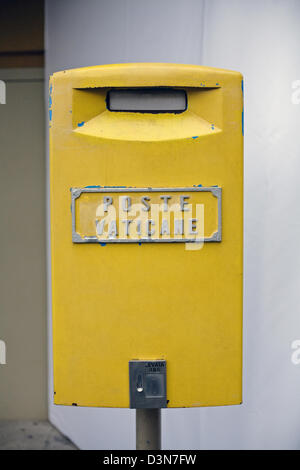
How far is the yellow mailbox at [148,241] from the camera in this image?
121 cm

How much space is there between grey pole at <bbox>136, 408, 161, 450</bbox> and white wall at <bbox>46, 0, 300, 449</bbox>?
0.85 m

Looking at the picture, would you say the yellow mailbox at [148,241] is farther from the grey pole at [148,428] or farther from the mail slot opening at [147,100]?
the grey pole at [148,428]

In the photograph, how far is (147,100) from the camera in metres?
1.26

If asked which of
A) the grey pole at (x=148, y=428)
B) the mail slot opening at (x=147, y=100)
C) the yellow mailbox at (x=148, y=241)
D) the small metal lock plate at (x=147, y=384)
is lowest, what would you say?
the grey pole at (x=148, y=428)

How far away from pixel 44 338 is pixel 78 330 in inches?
75.9

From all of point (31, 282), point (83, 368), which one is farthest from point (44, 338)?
point (83, 368)

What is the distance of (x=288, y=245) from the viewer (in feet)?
6.85

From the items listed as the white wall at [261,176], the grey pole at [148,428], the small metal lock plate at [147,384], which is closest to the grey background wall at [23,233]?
the white wall at [261,176]

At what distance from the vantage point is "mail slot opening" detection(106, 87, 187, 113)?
125cm

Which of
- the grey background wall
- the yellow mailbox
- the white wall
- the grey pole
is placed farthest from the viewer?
the grey background wall

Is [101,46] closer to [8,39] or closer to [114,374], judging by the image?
[8,39]

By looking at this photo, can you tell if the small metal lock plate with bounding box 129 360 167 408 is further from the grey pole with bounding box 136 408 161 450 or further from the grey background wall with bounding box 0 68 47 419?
the grey background wall with bounding box 0 68 47 419

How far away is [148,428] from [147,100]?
3.36 feet

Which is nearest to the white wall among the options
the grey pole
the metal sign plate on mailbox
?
the grey pole
